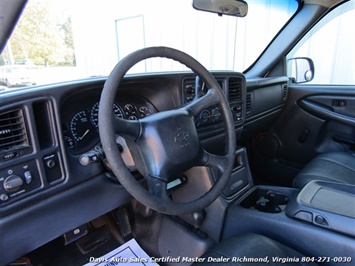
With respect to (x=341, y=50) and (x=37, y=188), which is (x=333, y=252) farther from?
(x=341, y=50)

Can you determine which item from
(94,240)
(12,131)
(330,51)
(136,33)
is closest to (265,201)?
Result: (94,240)

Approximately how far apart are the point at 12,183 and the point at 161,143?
1.40ft

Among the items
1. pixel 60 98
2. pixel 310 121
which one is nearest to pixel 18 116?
pixel 60 98

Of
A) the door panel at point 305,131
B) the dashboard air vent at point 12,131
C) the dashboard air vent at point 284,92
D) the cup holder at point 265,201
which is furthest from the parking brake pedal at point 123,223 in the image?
the dashboard air vent at point 284,92

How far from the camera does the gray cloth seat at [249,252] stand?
0.78 m

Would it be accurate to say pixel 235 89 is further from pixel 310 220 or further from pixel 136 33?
pixel 136 33

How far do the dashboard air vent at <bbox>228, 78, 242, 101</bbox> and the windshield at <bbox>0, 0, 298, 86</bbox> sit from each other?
41cm

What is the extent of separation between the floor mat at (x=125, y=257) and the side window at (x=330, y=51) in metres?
1.90

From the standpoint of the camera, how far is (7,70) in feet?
3.16

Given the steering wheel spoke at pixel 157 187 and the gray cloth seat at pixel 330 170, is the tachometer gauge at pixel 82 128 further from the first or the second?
the gray cloth seat at pixel 330 170

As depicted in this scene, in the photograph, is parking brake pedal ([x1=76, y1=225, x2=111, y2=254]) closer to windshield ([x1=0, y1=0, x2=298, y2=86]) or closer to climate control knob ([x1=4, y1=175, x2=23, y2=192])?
climate control knob ([x1=4, y1=175, x2=23, y2=192])

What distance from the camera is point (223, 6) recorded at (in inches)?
60.9

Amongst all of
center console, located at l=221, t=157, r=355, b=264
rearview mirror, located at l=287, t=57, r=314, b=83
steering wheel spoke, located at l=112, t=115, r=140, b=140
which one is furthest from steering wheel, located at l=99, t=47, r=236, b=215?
rearview mirror, located at l=287, t=57, r=314, b=83

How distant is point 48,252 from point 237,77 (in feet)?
4.35
